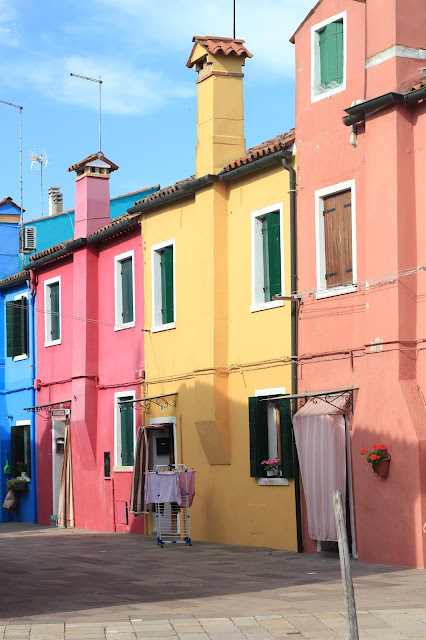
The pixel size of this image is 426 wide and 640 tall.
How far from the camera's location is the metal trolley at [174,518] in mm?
19748

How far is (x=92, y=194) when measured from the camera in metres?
25.8

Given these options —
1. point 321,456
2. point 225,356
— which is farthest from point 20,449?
point 321,456

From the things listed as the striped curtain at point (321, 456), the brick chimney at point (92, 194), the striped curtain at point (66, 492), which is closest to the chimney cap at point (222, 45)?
the brick chimney at point (92, 194)

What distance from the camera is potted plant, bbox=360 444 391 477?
606 inches

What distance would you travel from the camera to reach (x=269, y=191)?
19.0 m

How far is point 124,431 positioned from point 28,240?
31.2 feet

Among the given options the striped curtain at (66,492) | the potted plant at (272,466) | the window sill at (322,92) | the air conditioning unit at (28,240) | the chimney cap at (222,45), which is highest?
the chimney cap at (222,45)

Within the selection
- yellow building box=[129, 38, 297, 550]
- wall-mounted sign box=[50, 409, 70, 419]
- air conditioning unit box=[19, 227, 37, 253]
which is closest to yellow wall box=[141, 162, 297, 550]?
yellow building box=[129, 38, 297, 550]

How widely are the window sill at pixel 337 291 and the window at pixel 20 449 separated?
1337cm

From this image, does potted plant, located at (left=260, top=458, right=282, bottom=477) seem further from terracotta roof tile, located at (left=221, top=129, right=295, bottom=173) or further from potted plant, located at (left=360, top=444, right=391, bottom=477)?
terracotta roof tile, located at (left=221, top=129, right=295, bottom=173)

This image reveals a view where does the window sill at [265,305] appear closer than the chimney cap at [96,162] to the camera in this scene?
Yes

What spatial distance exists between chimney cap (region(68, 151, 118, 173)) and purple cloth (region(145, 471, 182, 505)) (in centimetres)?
883

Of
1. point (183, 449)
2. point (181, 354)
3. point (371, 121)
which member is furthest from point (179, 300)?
point (371, 121)

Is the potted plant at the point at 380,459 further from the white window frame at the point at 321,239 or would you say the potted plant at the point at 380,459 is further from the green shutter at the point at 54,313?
the green shutter at the point at 54,313
